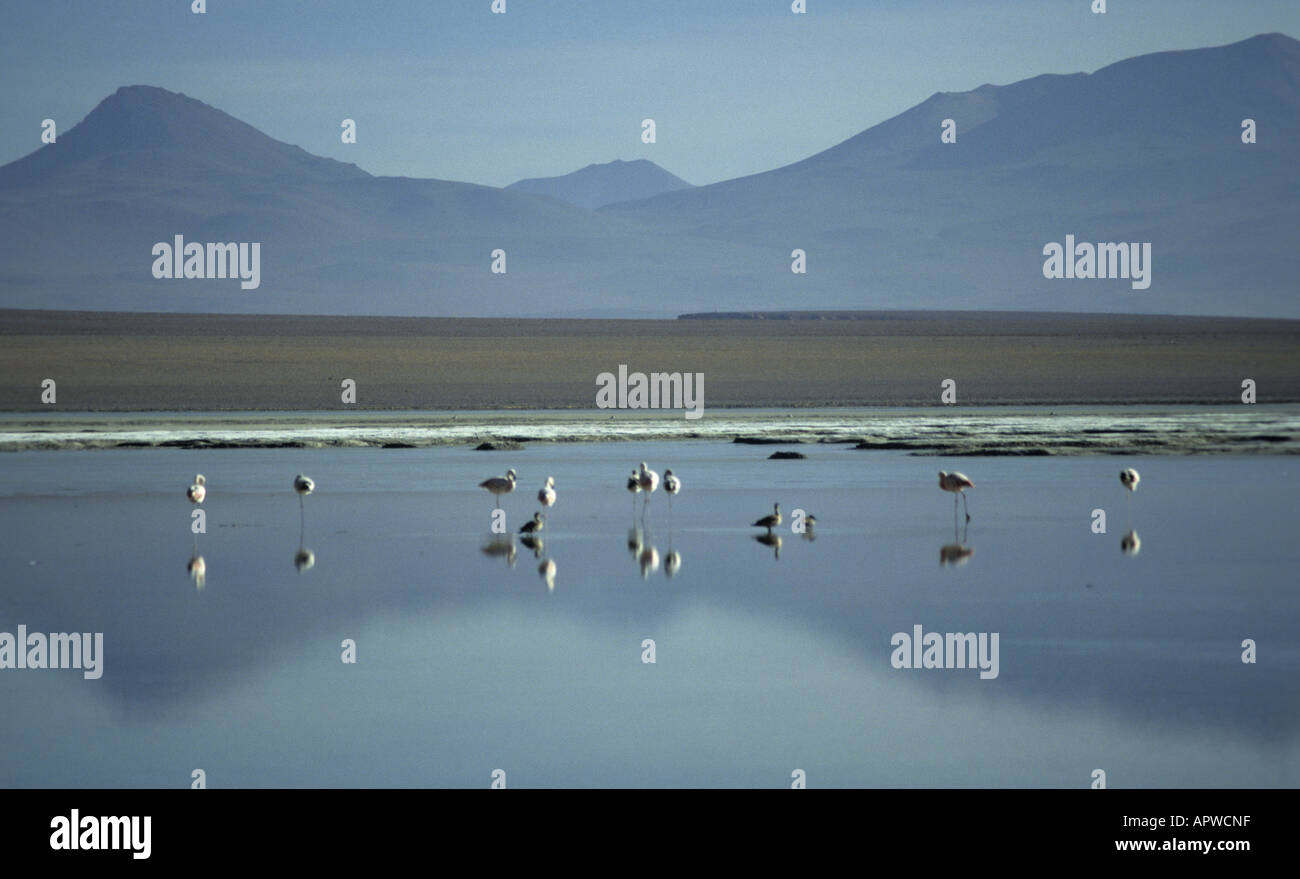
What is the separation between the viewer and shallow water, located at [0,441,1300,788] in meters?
8.69

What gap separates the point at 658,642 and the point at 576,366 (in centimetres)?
4560

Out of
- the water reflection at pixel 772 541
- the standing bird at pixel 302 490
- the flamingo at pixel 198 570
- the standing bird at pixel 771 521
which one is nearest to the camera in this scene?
the flamingo at pixel 198 570

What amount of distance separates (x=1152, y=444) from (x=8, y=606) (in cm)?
1946

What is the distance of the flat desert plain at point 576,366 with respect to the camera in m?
44.5

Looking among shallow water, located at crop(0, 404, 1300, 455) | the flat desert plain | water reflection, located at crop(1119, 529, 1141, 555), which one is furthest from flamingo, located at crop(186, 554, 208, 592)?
the flat desert plain

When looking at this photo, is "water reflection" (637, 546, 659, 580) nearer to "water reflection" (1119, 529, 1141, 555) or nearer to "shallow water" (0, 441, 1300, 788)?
"shallow water" (0, 441, 1300, 788)

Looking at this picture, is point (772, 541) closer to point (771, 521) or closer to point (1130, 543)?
point (771, 521)

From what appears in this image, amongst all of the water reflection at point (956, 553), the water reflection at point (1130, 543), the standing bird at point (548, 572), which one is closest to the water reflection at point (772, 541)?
the water reflection at point (956, 553)

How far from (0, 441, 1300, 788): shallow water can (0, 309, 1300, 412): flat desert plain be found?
2396 centimetres

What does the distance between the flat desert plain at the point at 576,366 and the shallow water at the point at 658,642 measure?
24.0 m

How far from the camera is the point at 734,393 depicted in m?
47.2

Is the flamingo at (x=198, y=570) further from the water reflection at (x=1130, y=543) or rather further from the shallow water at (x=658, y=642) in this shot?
the water reflection at (x=1130, y=543)
